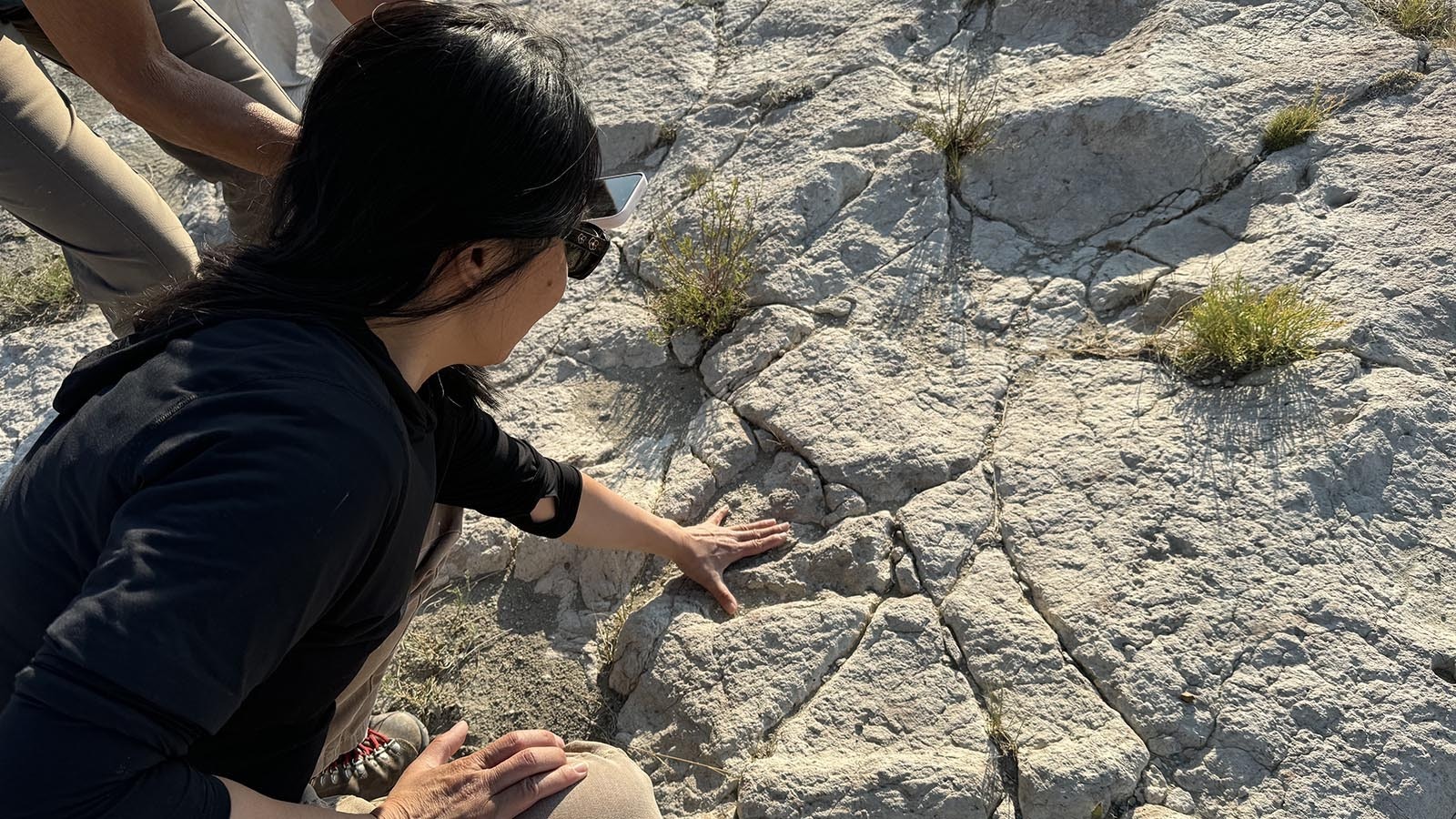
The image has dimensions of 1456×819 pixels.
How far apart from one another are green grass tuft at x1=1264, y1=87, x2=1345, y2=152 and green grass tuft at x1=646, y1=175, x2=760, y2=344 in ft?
4.49

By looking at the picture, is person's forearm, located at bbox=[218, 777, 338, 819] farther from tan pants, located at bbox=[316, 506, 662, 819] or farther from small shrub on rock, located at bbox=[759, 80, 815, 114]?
small shrub on rock, located at bbox=[759, 80, 815, 114]

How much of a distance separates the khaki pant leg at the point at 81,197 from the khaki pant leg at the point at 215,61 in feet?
0.47

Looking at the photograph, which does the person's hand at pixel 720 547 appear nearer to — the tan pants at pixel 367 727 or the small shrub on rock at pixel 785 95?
the tan pants at pixel 367 727

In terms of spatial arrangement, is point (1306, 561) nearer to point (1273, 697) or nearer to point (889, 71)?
point (1273, 697)

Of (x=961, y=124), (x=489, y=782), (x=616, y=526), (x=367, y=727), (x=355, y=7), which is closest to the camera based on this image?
(x=489, y=782)

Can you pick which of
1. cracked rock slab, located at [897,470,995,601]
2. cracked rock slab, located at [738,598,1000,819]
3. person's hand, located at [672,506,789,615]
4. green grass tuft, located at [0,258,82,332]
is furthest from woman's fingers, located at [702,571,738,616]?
green grass tuft, located at [0,258,82,332]

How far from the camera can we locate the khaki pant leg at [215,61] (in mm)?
2504

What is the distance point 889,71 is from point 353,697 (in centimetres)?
241

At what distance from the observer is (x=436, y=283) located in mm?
1403

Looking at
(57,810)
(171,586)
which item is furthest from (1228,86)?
(57,810)

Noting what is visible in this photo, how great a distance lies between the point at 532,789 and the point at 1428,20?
302cm

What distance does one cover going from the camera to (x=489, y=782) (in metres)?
1.60

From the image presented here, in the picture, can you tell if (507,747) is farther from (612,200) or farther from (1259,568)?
(1259,568)

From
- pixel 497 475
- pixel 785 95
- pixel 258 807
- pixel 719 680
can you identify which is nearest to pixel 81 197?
pixel 497 475
